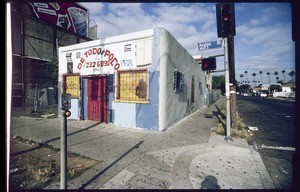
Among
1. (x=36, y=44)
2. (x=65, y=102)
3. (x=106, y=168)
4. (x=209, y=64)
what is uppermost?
(x=36, y=44)

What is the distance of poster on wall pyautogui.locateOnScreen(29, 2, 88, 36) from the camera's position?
21.2 m

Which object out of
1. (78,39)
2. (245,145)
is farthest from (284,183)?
(78,39)

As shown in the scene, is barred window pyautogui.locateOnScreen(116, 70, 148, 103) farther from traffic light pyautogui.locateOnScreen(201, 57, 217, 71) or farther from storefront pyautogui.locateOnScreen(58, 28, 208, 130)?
traffic light pyautogui.locateOnScreen(201, 57, 217, 71)

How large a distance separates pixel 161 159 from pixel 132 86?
4422mm

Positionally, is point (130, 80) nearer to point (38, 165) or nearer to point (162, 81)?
point (162, 81)

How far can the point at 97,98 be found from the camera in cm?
1002

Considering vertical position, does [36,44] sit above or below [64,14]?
below

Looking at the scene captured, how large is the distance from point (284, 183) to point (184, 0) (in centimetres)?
406

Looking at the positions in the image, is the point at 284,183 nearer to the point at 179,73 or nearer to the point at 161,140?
the point at 161,140

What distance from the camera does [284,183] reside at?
13.4 feet

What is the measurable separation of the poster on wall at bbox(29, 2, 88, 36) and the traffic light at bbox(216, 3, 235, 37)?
2052 centimetres

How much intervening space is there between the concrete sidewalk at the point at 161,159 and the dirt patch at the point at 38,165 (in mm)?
274

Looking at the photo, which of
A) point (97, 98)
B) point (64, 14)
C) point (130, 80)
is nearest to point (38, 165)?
point (130, 80)

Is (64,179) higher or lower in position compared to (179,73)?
lower
